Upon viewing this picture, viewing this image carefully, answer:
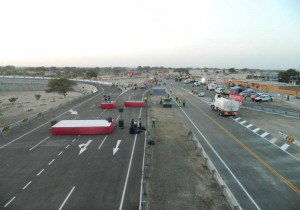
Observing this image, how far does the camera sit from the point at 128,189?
52.4 ft

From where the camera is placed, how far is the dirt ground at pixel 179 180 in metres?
14.1

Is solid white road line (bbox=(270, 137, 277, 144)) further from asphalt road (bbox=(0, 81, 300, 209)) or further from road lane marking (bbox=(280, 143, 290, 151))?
road lane marking (bbox=(280, 143, 290, 151))

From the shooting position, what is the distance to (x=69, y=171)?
1889cm

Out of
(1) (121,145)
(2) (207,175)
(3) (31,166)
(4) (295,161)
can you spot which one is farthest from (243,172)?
(3) (31,166)

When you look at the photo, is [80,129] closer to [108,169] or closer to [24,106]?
[108,169]

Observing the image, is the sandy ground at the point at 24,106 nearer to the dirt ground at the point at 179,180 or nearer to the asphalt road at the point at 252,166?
the dirt ground at the point at 179,180

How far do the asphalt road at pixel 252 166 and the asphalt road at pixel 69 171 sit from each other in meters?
6.82

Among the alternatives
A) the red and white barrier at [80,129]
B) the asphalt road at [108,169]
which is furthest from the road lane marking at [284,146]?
the red and white barrier at [80,129]

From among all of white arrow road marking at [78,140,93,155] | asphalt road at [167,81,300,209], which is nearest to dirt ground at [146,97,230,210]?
asphalt road at [167,81,300,209]

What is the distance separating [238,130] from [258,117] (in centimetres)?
1053

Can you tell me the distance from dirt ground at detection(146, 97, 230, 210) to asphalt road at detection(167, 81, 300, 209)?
1.55m

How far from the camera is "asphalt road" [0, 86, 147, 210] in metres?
14.7

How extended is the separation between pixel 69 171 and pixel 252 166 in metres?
14.7

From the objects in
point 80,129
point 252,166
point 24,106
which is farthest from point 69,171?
point 24,106
